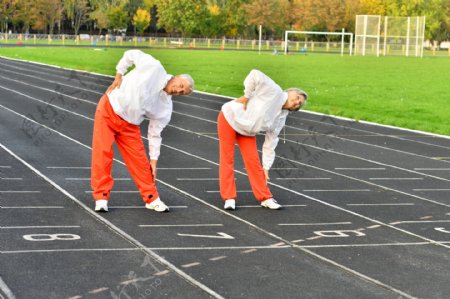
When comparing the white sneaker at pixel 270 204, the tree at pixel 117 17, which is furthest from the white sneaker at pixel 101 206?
the tree at pixel 117 17

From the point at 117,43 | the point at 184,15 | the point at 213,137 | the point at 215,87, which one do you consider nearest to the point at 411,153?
the point at 213,137

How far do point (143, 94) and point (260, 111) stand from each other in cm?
123

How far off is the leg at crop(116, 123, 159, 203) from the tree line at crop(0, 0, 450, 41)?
9085 cm

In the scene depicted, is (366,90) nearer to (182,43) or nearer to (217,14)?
(182,43)

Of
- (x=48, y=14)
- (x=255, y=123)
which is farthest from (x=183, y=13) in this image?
(x=255, y=123)

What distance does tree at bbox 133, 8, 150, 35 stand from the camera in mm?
102062

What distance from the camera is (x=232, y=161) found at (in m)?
9.40

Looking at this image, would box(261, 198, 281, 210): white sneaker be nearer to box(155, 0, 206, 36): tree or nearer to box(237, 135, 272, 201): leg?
box(237, 135, 272, 201): leg

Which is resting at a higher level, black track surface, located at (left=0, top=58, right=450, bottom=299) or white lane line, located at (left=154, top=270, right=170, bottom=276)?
white lane line, located at (left=154, top=270, right=170, bottom=276)

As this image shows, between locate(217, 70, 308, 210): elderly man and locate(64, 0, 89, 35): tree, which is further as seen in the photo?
locate(64, 0, 89, 35): tree

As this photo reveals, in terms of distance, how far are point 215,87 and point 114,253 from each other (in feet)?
74.4

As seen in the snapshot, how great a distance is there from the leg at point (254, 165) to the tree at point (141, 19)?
93964 millimetres

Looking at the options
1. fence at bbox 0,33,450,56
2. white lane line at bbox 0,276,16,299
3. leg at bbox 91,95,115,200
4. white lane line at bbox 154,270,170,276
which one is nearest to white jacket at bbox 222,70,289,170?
leg at bbox 91,95,115,200

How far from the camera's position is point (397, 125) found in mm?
19219
